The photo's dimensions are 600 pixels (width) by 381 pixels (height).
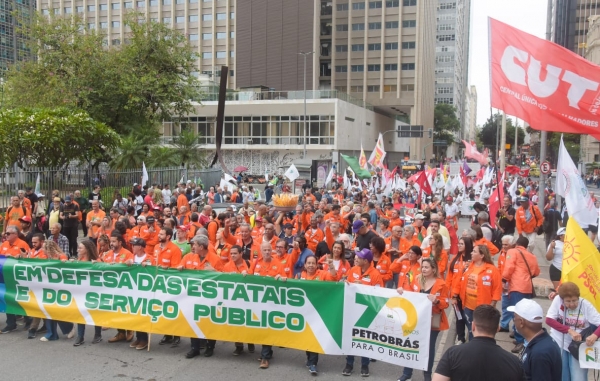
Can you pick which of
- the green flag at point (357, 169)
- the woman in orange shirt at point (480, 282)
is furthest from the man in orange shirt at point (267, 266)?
the green flag at point (357, 169)

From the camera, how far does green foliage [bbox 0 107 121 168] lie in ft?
→ 66.6

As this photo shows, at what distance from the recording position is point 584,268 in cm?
527

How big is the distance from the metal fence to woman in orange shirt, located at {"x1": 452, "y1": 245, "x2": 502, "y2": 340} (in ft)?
48.0

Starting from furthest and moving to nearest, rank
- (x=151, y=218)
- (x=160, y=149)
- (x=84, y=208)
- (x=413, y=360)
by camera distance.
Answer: (x=160, y=149) < (x=84, y=208) < (x=151, y=218) < (x=413, y=360)

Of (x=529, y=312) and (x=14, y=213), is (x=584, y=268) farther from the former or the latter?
(x=14, y=213)

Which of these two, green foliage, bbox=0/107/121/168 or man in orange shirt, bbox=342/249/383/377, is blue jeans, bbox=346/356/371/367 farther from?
green foliage, bbox=0/107/121/168

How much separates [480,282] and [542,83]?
386 centimetres

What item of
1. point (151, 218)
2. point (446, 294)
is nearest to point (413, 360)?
point (446, 294)

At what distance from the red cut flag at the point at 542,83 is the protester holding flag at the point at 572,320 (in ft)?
13.3

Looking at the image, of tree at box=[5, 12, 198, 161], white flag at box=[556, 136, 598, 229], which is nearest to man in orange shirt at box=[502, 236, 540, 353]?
white flag at box=[556, 136, 598, 229]

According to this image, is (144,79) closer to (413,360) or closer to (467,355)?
(413,360)

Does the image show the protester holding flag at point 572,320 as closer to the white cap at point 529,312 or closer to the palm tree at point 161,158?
the white cap at point 529,312

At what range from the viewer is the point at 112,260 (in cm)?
776

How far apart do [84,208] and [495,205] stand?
436 inches
